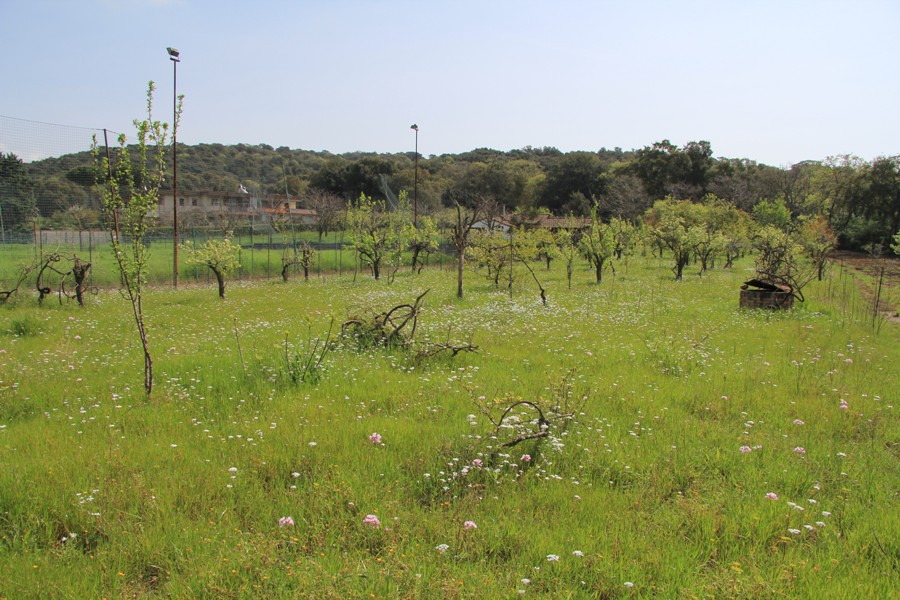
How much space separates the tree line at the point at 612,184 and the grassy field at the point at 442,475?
69.3 ft

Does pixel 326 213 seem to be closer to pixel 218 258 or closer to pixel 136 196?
pixel 218 258

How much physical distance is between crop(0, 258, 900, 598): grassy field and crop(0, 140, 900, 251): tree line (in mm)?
21137

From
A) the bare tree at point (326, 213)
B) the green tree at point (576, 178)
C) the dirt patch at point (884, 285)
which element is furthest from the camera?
the green tree at point (576, 178)

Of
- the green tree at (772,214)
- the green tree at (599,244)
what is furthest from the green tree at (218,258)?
the green tree at (772,214)

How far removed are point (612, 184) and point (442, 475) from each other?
201 feet

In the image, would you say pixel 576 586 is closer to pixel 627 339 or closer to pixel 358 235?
pixel 627 339

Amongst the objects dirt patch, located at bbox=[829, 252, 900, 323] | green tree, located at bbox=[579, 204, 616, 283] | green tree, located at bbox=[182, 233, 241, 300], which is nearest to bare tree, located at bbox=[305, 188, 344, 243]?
green tree, located at bbox=[182, 233, 241, 300]

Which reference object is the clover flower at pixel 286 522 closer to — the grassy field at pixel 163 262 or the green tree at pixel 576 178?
the grassy field at pixel 163 262

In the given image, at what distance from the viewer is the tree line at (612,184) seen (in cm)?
4508

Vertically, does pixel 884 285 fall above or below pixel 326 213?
below

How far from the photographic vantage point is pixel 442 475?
418 centimetres

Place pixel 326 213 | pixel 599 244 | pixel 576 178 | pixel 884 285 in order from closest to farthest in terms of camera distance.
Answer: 1. pixel 884 285
2. pixel 599 244
3. pixel 326 213
4. pixel 576 178

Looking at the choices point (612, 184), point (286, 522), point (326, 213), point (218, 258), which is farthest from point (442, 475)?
point (612, 184)

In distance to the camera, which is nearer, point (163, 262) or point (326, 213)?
point (163, 262)
